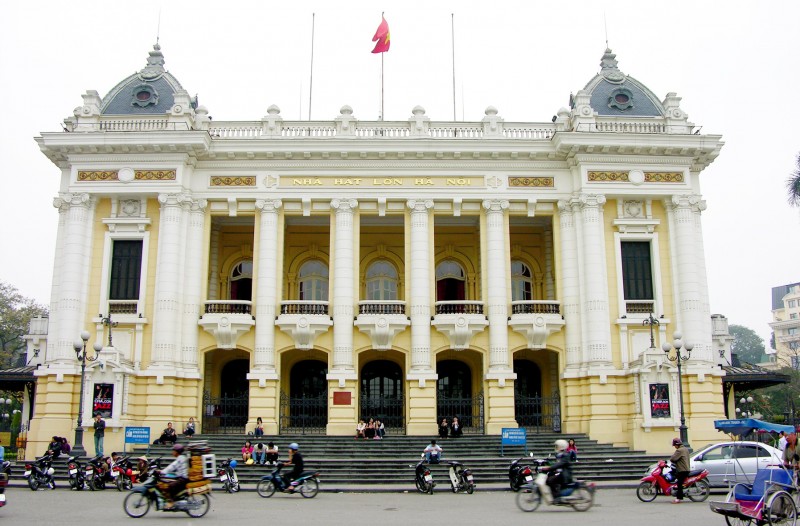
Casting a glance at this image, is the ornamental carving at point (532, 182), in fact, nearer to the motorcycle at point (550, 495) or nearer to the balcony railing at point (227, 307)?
the balcony railing at point (227, 307)

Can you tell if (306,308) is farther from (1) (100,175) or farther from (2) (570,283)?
(2) (570,283)

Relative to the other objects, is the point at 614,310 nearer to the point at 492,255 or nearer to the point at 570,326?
the point at 570,326

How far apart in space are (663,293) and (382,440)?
13.3m

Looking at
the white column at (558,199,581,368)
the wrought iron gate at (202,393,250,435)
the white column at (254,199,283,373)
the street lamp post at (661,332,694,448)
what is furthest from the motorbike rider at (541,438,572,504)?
the wrought iron gate at (202,393,250,435)

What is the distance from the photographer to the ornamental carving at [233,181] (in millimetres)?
32812

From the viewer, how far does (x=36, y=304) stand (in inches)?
2469

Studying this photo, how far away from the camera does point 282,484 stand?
19.9 meters

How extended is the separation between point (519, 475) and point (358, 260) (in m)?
13.9

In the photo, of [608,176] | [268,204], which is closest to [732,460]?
[608,176]

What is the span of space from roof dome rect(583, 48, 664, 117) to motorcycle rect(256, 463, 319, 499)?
71.4 ft

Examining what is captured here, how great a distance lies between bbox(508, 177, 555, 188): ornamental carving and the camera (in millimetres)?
32969

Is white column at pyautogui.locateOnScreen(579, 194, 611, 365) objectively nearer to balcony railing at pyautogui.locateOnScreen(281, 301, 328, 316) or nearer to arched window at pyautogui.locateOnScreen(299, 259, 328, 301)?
balcony railing at pyautogui.locateOnScreen(281, 301, 328, 316)

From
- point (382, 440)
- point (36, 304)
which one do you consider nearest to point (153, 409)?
point (382, 440)

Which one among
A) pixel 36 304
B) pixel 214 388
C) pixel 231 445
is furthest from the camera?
pixel 36 304
